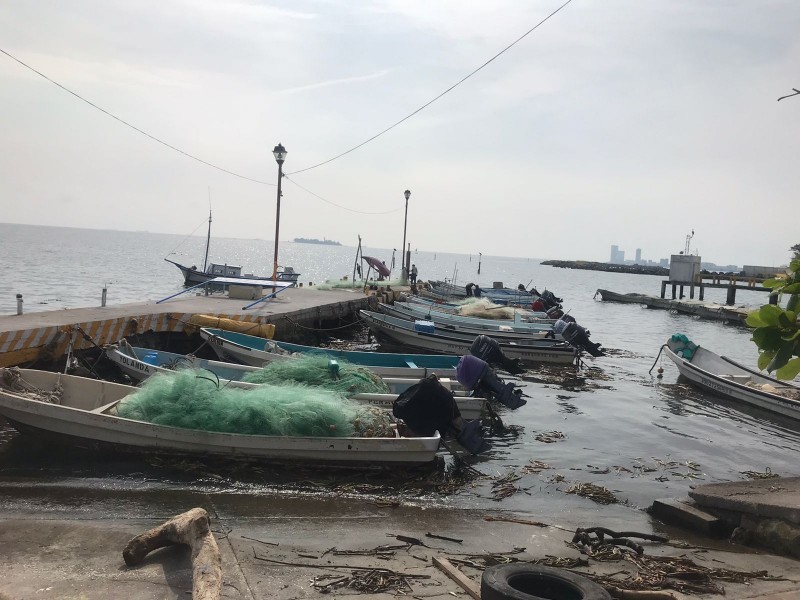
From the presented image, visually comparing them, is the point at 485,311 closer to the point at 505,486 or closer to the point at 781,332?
the point at 505,486

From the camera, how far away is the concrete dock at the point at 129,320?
12.5 meters

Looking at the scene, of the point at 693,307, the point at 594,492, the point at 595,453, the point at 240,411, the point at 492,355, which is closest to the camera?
the point at 240,411

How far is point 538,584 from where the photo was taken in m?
4.99

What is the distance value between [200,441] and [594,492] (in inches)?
229

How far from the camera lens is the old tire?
4621 mm

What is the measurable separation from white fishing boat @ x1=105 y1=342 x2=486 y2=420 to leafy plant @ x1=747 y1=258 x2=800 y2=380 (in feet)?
28.5

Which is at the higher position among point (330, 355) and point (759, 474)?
point (330, 355)

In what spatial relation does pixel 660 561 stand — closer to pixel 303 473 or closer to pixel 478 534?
pixel 478 534

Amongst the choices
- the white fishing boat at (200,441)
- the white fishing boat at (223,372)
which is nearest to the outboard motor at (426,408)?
the white fishing boat at (200,441)

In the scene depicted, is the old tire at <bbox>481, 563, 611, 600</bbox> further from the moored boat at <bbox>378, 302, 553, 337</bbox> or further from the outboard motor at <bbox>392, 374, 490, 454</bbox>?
the moored boat at <bbox>378, 302, 553, 337</bbox>

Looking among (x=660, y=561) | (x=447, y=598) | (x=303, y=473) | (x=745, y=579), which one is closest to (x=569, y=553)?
(x=660, y=561)

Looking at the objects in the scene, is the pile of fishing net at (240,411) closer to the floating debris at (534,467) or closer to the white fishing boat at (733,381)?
the floating debris at (534,467)

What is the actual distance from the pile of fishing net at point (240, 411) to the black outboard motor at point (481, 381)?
10.1 feet

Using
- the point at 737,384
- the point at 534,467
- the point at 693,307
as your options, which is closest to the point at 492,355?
the point at 534,467
